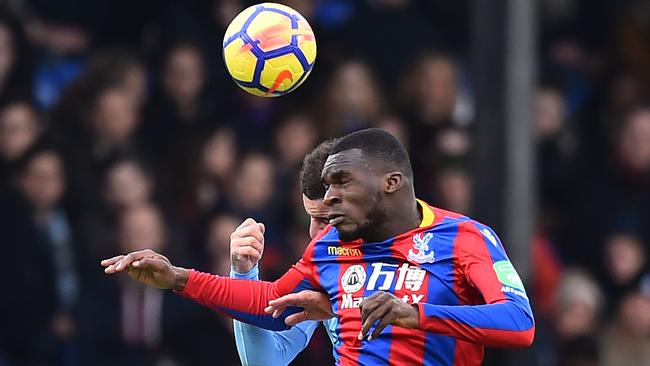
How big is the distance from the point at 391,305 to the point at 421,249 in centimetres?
68

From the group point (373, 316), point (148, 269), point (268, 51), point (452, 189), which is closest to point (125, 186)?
point (452, 189)

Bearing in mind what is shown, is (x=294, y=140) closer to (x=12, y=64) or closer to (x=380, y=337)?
(x=12, y=64)

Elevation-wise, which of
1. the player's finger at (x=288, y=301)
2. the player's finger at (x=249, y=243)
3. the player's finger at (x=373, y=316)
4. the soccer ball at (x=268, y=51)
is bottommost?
the player's finger at (x=288, y=301)

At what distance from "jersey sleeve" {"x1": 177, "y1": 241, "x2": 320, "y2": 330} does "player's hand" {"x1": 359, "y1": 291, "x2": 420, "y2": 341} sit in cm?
88

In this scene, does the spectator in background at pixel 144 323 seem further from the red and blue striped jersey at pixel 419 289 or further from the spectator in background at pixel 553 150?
the red and blue striped jersey at pixel 419 289

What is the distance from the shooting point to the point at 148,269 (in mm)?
5395

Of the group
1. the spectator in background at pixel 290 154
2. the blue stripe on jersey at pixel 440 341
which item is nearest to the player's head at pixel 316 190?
the blue stripe on jersey at pixel 440 341

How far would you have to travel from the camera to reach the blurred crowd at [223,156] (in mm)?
8750

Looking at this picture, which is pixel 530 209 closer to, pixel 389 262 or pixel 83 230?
pixel 83 230

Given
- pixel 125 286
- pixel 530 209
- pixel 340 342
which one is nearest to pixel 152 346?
pixel 125 286

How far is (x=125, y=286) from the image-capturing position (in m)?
8.70

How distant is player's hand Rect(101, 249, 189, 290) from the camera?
5293 millimetres

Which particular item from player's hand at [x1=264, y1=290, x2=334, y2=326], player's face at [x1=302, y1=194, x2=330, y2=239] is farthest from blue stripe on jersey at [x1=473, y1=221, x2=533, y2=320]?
player's face at [x1=302, y1=194, x2=330, y2=239]

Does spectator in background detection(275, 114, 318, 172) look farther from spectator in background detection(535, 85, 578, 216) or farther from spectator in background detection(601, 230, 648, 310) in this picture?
spectator in background detection(601, 230, 648, 310)
